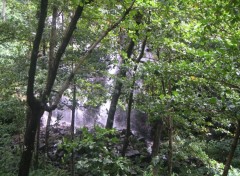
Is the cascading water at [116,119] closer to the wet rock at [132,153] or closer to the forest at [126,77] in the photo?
the forest at [126,77]

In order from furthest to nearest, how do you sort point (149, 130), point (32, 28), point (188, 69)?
point (149, 130), point (32, 28), point (188, 69)

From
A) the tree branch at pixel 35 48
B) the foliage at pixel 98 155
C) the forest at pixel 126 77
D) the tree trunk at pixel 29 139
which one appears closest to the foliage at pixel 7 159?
the forest at pixel 126 77

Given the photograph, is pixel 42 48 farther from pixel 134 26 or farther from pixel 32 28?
pixel 134 26

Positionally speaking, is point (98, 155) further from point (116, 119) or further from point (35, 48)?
point (116, 119)

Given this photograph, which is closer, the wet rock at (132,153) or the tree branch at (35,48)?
the tree branch at (35,48)

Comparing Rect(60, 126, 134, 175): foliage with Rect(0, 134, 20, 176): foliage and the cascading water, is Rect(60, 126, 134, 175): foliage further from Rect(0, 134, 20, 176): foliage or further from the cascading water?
the cascading water

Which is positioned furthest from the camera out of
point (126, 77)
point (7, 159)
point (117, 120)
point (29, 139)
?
point (117, 120)

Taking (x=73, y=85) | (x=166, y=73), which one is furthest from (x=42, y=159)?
(x=166, y=73)

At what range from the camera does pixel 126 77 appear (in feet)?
25.5

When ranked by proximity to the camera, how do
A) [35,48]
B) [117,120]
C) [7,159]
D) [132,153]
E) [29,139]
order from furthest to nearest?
[117,120] < [132,153] < [7,159] < [29,139] < [35,48]

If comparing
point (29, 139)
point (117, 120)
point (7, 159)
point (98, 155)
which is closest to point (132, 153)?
point (117, 120)

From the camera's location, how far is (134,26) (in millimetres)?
5555

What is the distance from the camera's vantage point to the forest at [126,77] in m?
3.88

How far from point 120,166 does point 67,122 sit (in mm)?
11640
